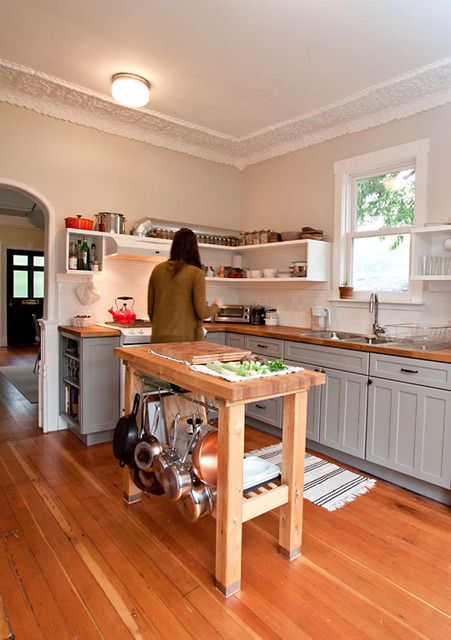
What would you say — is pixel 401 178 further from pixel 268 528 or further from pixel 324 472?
pixel 268 528

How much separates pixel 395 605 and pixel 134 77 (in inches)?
142

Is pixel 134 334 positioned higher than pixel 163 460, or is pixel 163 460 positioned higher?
pixel 134 334

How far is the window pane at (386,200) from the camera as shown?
3.50 metres

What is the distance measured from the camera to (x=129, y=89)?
3.16m

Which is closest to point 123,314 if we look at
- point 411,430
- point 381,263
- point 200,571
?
point 381,263

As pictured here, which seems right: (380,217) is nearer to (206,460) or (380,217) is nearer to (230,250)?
(230,250)

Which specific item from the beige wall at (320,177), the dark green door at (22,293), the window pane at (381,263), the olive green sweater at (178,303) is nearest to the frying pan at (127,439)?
the olive green sweater at (178,303)

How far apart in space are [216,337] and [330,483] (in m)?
1.81

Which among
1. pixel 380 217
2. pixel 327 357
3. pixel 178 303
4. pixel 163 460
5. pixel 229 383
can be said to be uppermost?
pixel 380 217

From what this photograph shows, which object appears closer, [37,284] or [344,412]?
[344,412]

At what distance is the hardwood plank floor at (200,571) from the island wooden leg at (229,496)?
9cm

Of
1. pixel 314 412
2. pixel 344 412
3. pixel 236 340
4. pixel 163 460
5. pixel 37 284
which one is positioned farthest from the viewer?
pixel 37 284

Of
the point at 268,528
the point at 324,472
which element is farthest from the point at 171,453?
the point at 324,472

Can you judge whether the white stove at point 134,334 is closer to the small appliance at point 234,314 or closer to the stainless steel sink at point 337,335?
the small appliance at point 234,314
